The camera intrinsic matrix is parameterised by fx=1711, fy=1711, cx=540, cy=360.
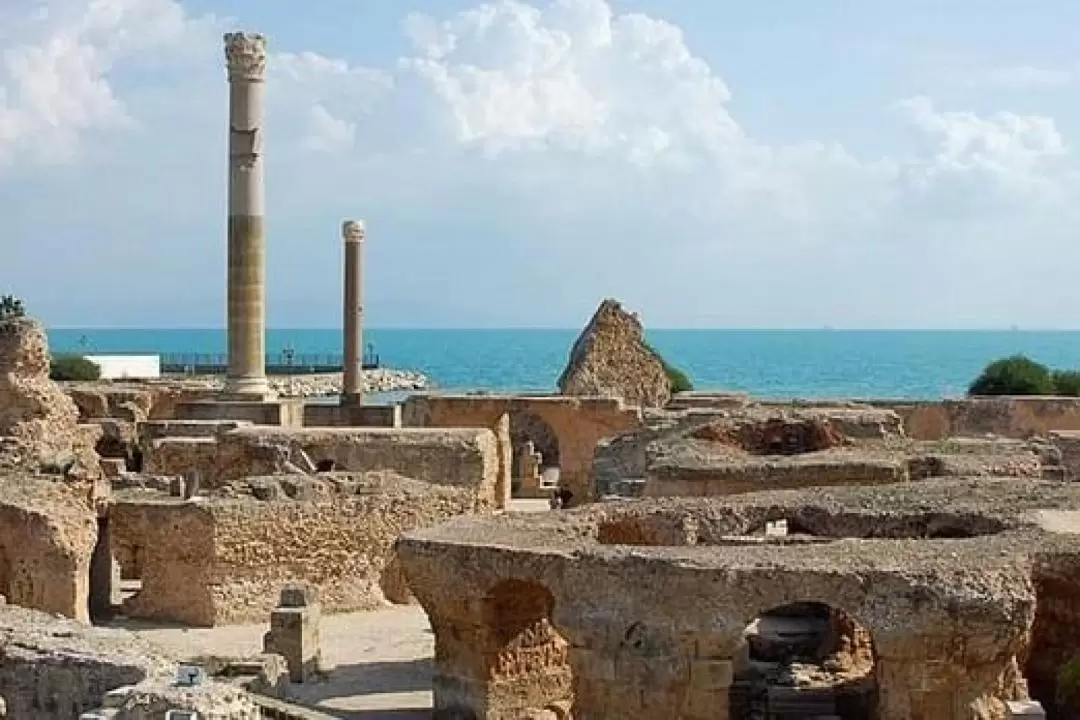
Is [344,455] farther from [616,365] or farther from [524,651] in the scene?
[616,365]

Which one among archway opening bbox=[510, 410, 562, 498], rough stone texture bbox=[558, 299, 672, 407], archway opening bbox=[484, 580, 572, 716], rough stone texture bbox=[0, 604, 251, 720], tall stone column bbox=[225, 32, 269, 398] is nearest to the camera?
rough stone texture bbox=[0, 604, 251, 720]

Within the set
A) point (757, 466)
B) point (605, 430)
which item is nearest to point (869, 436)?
point (757, 466)

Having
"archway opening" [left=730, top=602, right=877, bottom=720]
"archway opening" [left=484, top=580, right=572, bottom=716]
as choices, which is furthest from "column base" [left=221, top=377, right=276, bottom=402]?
"archway opening" [left=484, top=580, right=572, bottom=716]

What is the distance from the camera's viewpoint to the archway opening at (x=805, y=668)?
57.0ft

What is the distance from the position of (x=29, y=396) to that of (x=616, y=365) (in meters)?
21.2

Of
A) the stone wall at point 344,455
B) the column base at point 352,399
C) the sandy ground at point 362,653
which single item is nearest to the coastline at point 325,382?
the column base at point 352,399

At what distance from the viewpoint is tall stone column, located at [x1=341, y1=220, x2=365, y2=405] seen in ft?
124

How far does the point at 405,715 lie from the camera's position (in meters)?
17.7

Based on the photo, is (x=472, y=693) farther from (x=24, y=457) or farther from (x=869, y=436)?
(x=869, y=436)

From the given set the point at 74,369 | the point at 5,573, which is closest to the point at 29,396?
the point at 5,573

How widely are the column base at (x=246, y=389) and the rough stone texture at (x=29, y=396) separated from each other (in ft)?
25.3

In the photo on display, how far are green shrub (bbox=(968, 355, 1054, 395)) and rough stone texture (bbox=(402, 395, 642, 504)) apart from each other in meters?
15.5

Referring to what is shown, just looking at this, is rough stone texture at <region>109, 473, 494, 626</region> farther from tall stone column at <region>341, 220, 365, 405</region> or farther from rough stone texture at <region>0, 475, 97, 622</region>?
tall stone column at <region>341, 220, 365, 405</region>

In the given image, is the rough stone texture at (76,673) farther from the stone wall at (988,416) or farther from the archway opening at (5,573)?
the stone wall at (988,416)
